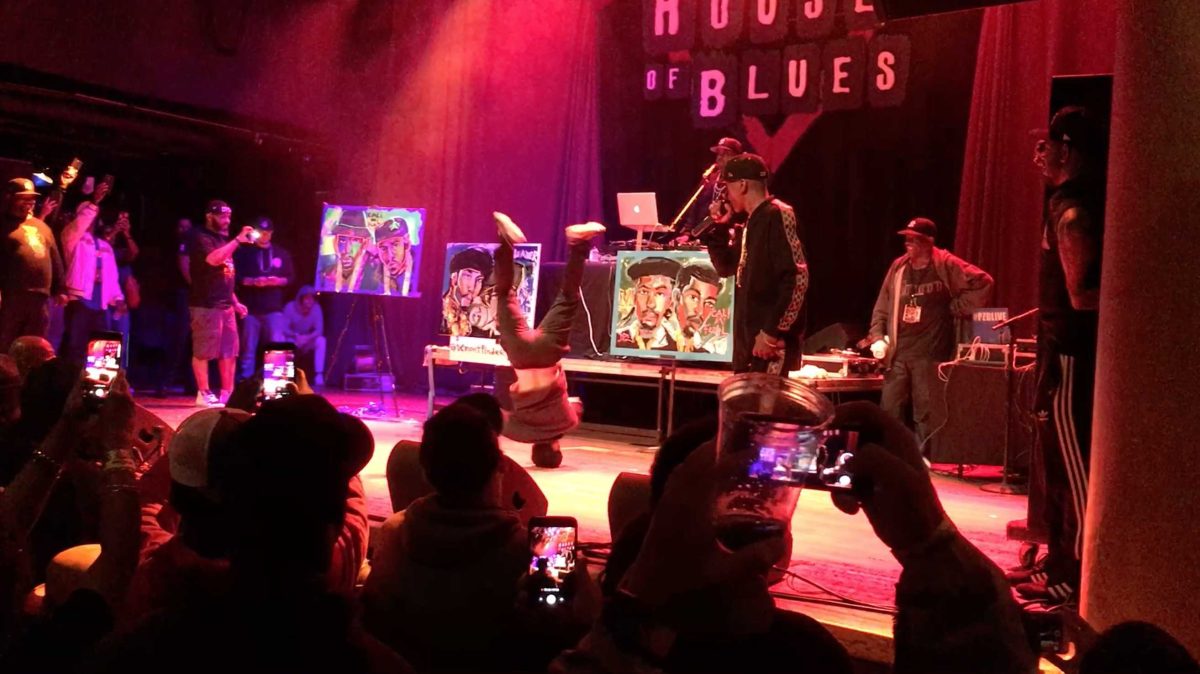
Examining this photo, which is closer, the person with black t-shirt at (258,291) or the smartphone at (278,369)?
the smartphone at (278,369)

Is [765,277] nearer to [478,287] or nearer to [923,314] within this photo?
[923,314]

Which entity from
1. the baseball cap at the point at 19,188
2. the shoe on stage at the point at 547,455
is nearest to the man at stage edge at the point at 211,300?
the baseball cap at the point at 19,188

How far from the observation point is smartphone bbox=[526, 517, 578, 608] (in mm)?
2043

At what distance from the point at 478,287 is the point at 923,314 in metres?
3.18

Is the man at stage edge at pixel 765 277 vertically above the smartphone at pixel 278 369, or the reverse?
the man at stage edge at pixel 765 277

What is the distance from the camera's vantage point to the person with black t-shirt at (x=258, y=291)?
9664mm

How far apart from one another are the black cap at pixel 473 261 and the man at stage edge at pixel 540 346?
68.5 inches

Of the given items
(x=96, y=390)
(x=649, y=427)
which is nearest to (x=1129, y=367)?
(x=96, y=390)

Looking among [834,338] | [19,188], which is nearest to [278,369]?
[19,188]

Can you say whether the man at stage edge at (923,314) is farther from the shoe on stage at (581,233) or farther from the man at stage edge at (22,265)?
the man at stage edge at (22,265)

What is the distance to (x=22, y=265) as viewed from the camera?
25.2 ft

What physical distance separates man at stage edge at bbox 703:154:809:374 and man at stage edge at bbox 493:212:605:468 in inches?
57.7

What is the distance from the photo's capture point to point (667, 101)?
9.86 meters

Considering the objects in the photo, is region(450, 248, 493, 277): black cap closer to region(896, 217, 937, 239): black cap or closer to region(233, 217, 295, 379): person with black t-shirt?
region(233, 217, 295, 379): person with black t-shirt
